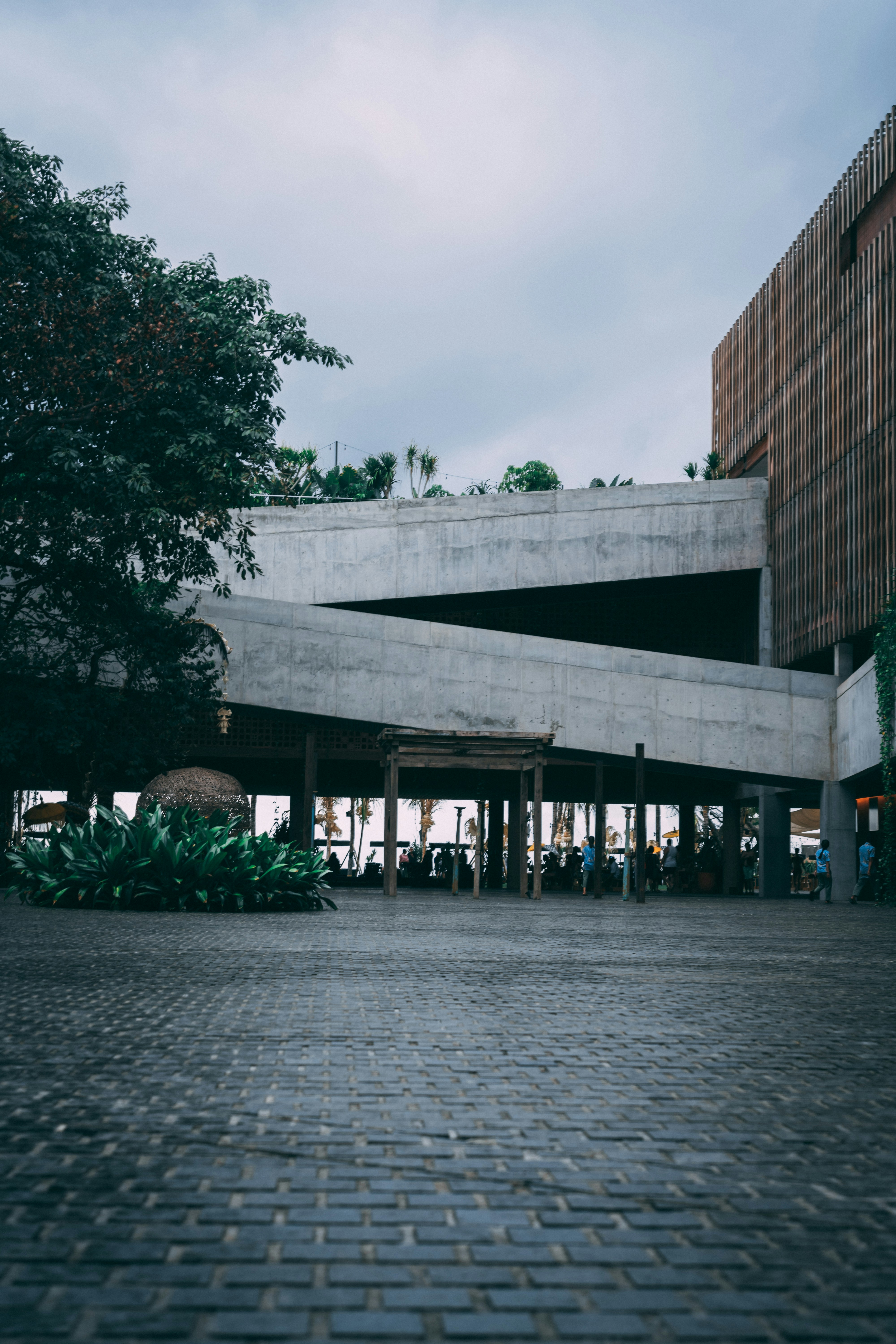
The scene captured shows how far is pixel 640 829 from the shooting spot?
24.6 metres

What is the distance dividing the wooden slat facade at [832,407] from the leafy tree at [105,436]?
38.6 feet

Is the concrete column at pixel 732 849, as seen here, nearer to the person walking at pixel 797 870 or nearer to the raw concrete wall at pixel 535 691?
the person walking at pixel 797 870

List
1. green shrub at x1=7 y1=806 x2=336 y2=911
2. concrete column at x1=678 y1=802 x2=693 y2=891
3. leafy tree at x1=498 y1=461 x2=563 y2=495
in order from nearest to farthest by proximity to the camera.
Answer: green shrub at x1=7 y1=806 x2=336 y2=911
concrete column at x1=678 y1=802 x2=693 y2=891
leafy tree at x1=498 y1=461 x2=563 y2=495

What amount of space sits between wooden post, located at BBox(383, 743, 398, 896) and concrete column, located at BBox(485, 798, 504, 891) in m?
14.9

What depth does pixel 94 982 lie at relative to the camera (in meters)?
6.49

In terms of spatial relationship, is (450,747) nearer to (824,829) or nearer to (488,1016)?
(824,829)

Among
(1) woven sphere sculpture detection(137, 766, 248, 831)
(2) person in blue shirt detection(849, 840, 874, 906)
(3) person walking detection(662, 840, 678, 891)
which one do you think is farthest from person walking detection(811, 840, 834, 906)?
(1) woven sphere sculpture detection(137, 766, 248, 831)

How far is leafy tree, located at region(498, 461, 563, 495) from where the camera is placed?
59.4 metres

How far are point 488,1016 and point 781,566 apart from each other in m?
30.1

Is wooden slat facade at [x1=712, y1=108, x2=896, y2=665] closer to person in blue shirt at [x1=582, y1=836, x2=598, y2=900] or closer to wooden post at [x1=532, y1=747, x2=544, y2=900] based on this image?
person in blue shirt at [x1=582, y1=836, x2=598, y2=900]

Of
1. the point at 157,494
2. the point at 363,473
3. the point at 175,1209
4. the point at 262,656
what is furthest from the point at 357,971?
the point at 363,473

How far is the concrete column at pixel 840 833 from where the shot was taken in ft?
97.6

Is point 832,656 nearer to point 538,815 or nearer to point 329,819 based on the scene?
point 538,815

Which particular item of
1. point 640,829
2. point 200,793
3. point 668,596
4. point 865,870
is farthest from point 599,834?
point 668,596
